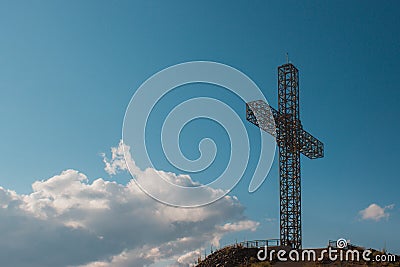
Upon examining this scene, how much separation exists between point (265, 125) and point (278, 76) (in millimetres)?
4260

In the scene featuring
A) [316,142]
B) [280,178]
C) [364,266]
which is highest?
[316,142]

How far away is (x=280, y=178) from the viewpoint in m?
47.1

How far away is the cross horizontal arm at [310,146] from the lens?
49.0 meters

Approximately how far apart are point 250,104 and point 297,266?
17.5 meters

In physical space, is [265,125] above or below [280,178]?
above

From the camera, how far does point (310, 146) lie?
49938 millimetres

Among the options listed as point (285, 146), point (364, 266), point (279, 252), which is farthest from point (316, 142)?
point (364, 266)

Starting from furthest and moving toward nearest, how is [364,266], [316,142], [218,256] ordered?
[316,142], [218,256], [364,266]

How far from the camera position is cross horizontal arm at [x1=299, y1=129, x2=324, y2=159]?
49.0 m

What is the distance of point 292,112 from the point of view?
157 ft

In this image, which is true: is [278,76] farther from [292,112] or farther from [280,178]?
[280,178]

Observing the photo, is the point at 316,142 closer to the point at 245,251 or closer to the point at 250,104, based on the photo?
the point at 250,104

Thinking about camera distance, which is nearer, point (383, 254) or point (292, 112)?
point (383, 254)

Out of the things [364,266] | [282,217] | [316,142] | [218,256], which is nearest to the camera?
[364,266]
